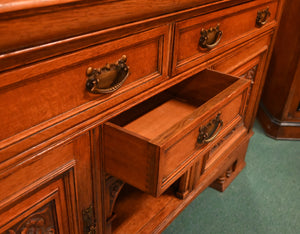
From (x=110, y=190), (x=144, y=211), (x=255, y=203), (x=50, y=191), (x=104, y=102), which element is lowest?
(x=255, y=203)

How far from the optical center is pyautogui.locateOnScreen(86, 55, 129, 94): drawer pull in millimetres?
517

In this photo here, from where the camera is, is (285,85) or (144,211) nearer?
(144,211)

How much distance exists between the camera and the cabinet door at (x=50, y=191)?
19.0 inches

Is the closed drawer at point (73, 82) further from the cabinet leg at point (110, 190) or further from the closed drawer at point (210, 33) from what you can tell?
the cabinet leg at point (110, 190)

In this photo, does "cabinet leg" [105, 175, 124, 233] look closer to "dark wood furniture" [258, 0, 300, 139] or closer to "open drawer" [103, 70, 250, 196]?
"open drawer" [103, 70, 250, 196]

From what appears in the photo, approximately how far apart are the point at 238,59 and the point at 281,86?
2.09 ft

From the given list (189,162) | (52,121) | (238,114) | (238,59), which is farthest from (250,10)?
(52,121)

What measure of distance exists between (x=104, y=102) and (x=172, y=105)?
0.31 metres

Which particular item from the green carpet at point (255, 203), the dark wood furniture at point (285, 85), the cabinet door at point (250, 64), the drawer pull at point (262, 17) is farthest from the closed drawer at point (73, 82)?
the dark wood furniture at point (285, 85)

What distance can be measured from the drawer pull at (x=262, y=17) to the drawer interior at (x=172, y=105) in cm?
26

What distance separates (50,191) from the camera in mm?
549

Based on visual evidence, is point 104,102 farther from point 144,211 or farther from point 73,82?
point 144,211

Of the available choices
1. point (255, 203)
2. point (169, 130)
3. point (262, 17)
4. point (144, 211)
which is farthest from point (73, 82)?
point (255, 203)

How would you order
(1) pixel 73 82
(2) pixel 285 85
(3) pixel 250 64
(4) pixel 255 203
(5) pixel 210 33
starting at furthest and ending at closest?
(2) pixel 285 85 → (4) pixel 255 203 → (3) pixel 250 64 → (5) pixel 210 33 → (1) pixel 73 82
